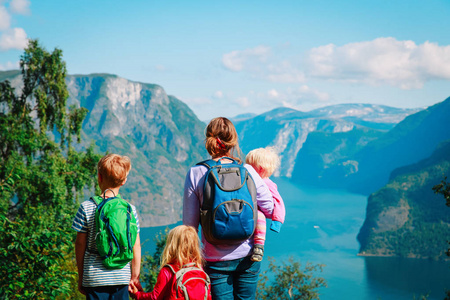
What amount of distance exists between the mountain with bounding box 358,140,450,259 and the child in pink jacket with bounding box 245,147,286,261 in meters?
118

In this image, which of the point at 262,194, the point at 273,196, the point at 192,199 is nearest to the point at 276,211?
the point at 273,196

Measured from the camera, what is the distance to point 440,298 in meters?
70.9

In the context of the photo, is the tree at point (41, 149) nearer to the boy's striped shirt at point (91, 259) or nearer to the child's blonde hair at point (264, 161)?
the boy's striped shirt at point (91, 259)

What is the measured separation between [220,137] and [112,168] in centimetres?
82

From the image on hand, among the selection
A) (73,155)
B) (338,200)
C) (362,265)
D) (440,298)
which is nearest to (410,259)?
(362,265)

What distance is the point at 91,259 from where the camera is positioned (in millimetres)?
3037

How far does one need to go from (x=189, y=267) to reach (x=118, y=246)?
1.73ft

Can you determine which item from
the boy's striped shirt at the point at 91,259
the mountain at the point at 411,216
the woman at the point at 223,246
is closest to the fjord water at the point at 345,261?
the mountain at the point at 411,216

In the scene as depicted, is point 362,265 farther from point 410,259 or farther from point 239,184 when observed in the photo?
point 239,184

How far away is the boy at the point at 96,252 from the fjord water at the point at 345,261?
45.6 m

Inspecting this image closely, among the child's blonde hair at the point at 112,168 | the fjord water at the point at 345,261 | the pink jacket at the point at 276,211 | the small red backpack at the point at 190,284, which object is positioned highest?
the child's blonde hair at the point at 112,168

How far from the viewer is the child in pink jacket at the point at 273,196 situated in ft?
10.1

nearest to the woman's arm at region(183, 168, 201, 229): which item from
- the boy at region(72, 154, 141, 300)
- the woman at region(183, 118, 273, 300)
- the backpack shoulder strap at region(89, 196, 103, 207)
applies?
the woman at region(183, 118, 273, 300)

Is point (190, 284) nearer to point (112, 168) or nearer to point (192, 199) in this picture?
point (192, 199)
